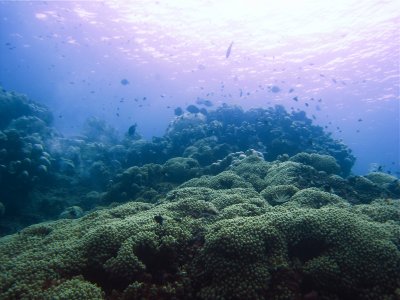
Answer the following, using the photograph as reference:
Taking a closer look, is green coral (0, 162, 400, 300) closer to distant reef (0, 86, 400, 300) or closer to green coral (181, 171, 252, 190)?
distant reef (0, 86, 400, 300)

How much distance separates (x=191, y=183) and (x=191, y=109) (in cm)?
1270

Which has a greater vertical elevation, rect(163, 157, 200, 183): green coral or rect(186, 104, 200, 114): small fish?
rect(186, 104, 200, 114): small fish

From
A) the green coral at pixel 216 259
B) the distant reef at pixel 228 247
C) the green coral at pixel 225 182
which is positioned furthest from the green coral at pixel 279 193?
the green coral at pixel 216 259

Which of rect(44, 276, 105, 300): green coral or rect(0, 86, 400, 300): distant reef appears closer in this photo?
rect(44, 276, 105, 300): green coral

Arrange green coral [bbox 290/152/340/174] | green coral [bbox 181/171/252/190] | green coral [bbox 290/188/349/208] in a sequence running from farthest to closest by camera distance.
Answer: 1. green coral [bbox 290/152/340/174]
2. green coral [bbox 181/171/252/190]
3. green coral [bbox 290/188/349/208]

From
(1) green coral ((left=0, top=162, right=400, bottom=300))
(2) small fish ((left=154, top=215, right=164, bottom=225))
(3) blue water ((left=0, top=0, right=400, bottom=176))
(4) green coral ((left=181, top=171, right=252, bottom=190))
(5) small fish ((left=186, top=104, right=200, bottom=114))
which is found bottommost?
(1) green coral ((left=0, top=162, right=400, bottom=300))

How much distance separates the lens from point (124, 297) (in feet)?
17.6

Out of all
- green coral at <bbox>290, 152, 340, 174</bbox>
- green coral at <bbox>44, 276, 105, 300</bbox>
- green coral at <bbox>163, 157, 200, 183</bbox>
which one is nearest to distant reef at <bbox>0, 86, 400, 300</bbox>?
green coral at <bbox>44, 276, 105, 300</bbox>

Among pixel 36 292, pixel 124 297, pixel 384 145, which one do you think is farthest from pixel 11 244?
pixel 384 145

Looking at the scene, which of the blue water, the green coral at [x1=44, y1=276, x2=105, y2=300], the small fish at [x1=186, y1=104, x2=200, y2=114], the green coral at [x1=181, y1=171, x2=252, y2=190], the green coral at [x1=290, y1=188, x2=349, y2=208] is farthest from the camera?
the blue water

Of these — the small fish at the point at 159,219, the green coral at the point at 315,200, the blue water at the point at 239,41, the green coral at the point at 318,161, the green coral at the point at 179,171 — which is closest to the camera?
the small fish at the point at 159,219

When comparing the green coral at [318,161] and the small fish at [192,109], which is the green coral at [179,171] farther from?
the small fish at [192,109]

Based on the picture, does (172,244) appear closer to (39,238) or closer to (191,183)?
(39,238)

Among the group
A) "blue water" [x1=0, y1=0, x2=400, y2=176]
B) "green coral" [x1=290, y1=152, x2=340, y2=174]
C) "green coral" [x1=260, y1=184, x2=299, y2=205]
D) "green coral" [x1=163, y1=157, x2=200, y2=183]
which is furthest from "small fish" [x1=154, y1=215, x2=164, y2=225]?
"blue water" [x1=0, y1=0, x2=400, y2=176]
